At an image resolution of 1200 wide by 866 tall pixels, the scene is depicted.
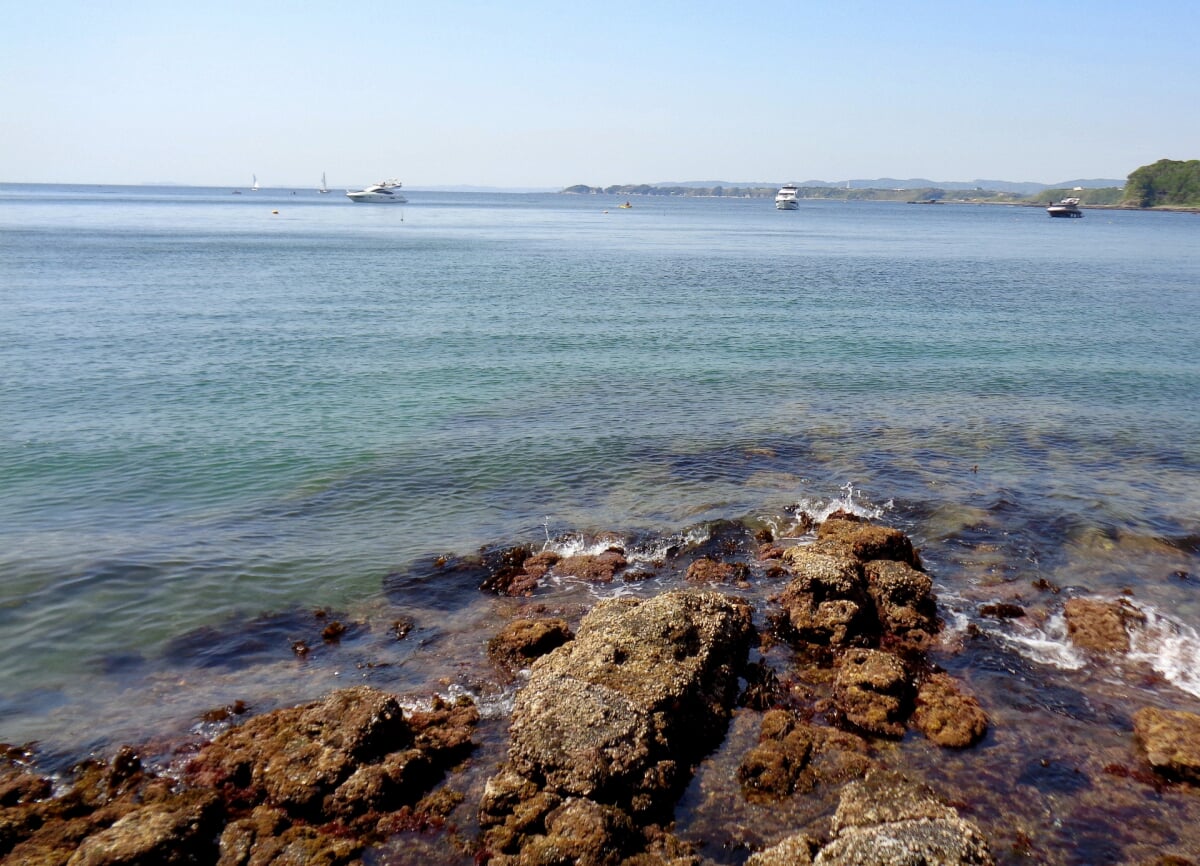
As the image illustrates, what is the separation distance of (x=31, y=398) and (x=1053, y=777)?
39121 millimetres

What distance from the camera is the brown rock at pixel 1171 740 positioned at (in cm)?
1310

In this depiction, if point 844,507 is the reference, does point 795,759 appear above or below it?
below

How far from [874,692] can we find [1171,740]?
4.92 metres

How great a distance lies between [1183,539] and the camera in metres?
22.2

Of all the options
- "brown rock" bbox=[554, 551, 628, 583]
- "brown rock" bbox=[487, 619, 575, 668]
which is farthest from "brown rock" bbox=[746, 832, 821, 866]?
"brown rock" bbox=[554, 551, 628, 583]

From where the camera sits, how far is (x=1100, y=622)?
57.5 feet

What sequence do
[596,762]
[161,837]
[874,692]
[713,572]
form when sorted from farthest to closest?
[713,572]
[874,692]
[596,762]
[161,837]

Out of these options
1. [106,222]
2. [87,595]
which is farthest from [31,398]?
[106,222]

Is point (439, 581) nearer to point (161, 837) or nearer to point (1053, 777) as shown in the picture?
point (161, 837)

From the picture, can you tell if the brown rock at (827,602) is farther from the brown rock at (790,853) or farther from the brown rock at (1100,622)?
the brown rock at (790,853)

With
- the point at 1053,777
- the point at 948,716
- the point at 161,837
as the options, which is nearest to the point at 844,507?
the point at 948,716

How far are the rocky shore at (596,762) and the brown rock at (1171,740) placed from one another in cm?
3

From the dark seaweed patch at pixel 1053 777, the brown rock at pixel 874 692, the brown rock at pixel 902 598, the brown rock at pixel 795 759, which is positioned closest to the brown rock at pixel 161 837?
the brown rock at pixel 795 759

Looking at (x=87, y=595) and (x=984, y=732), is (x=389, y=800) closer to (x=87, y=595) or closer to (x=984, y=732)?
(x=984, y=732)
